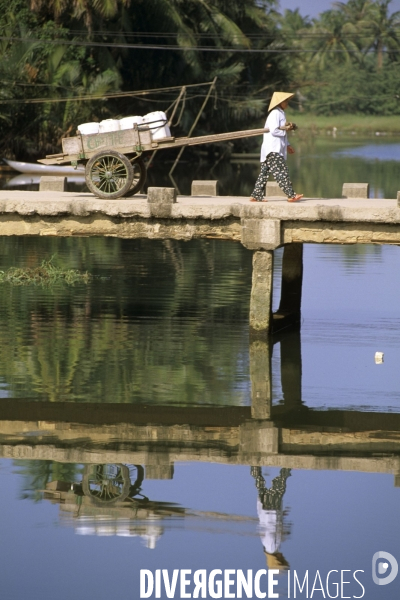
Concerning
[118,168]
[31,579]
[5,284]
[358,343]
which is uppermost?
[118,168]

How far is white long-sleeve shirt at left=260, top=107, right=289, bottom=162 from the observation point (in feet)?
39.8

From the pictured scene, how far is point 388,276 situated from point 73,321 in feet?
19.1

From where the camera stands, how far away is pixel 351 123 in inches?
3563

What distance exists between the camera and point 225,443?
30.1 feet

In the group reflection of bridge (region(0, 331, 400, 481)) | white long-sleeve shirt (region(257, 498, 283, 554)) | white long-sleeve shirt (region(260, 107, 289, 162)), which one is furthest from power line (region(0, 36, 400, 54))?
white long-sleeve shirt (region(257, 498, 283, 554))

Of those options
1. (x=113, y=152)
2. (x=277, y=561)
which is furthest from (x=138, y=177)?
(x=277, y=561)

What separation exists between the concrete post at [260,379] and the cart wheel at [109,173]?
2.35 metres

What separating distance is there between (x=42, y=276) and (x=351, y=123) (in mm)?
77092

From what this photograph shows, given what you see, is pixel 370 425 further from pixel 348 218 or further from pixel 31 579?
pixel 31 579

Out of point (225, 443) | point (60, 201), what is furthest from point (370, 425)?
point (60, 201)

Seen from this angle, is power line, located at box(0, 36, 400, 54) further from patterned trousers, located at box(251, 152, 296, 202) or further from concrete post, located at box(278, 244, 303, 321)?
patterned trousers, located at box(251, 152, 296, 202)

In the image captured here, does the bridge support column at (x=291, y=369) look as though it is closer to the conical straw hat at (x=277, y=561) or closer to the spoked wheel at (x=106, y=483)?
the spoked wheel at (x=106, y=483)

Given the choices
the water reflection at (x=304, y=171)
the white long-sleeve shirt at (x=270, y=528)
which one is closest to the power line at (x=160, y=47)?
the water reflection at (x=304, y=171)

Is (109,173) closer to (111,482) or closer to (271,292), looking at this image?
(271,292)
